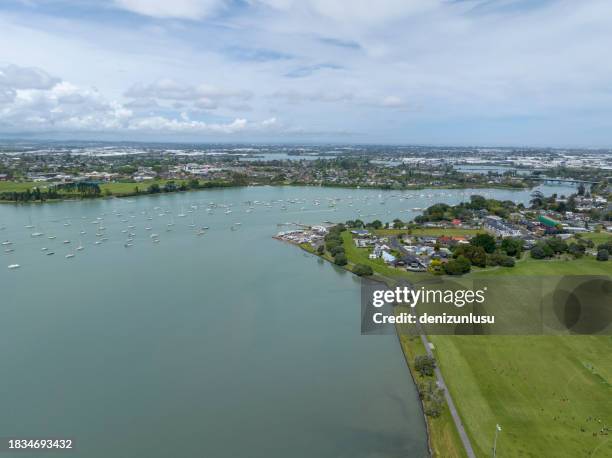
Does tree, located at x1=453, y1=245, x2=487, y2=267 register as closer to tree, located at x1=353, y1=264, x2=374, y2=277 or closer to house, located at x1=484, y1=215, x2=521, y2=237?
tree, located at x1=353, y1=264, x2=374, y2=277

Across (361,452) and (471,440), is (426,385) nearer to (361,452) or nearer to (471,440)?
(471,440)

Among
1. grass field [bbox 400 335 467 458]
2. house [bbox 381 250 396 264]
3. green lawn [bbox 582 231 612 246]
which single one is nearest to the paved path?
grass field [bbox 400 335 467 458]

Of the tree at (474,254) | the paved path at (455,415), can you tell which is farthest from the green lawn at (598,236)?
the paved path at (455,415)

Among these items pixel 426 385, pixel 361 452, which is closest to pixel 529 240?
pixel 426 385

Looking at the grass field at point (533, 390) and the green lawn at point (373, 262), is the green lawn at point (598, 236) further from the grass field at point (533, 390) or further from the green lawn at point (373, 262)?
the grass field at point (533, 390)

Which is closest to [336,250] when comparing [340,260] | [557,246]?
[340,260]

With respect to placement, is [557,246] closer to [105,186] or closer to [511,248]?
[511,248]
